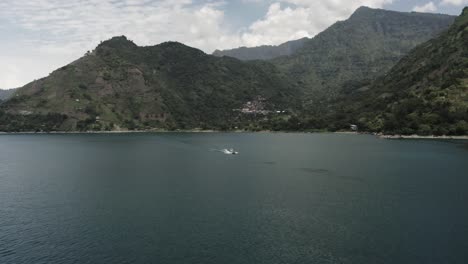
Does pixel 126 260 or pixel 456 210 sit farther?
pixel 456 210

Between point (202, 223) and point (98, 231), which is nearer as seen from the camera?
point (98, 231)

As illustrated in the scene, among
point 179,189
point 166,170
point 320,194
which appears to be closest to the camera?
point 320,194

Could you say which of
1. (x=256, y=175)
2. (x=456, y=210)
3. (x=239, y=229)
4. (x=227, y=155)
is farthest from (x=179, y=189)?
(x=227, y=155)

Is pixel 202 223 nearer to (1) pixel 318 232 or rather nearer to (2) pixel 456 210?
(1) pixel 318 232

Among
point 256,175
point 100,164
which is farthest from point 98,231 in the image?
point 100,164

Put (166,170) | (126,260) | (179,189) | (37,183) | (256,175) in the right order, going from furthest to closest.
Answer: (166,170), (256,175), (37,183), (179,189), (126,260)

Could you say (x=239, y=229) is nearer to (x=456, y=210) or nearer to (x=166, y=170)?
(x=456, y=210)
